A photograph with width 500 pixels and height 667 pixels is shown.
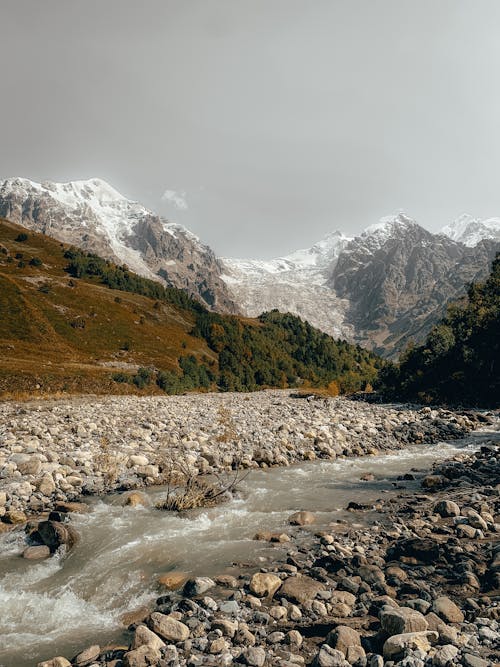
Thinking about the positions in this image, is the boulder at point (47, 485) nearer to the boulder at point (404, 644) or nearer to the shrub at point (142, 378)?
the boulder at point (404, 644)

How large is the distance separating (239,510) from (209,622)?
6.18 m

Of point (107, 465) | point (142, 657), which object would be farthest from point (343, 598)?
point (107, 465)

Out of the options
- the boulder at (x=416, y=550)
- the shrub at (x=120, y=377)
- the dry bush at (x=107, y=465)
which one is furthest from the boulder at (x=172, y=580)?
the shrub at (x=120, y=377)

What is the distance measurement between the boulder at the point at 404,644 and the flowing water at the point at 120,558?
3941mm

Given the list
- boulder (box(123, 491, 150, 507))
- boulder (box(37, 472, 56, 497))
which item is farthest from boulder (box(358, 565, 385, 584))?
boulder (box(37, 472, 56, 497))

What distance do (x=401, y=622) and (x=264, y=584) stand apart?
2.53 meters

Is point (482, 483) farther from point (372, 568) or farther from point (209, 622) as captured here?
point (209, 622)

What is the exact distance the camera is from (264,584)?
6926 mm

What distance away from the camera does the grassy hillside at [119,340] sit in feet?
181

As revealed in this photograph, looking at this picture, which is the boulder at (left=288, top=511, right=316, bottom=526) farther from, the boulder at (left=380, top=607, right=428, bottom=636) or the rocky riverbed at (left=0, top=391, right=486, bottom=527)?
the rocky riverbed at (left=0, top=391, right=486, bottom=527)

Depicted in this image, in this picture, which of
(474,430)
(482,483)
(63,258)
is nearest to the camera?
(482,483)

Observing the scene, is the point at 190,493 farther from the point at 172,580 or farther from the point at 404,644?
the point at 404,644

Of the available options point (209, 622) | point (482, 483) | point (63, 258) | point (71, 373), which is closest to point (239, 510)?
point (209, 622)

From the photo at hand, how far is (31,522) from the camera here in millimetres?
10062
